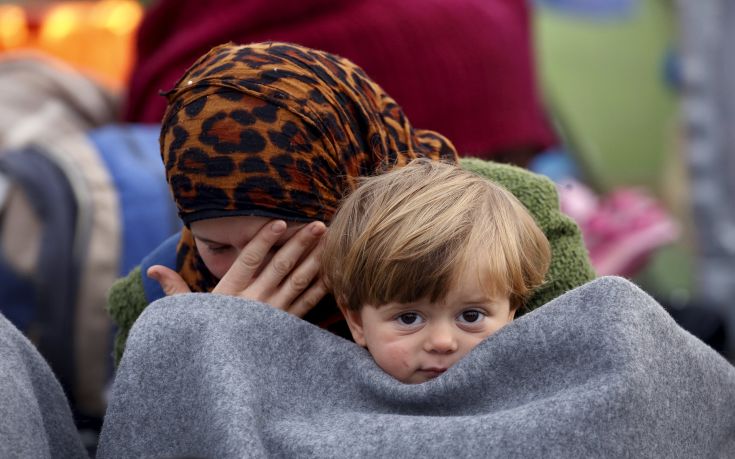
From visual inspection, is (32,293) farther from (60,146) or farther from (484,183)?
(484,183)

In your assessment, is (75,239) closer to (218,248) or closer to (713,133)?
(218,248)

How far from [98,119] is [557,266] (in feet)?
6.46

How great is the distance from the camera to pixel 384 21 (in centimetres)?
282

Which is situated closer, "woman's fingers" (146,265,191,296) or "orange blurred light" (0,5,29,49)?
"woman's fingers" (146,265,191,296)

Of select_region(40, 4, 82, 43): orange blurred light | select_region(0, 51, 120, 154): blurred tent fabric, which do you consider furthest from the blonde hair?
select_region(40, 4, 82, 43): orange blurred light

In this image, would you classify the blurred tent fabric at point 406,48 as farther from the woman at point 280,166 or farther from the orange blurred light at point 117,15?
the woman at point 280,166

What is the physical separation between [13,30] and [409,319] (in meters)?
3.10

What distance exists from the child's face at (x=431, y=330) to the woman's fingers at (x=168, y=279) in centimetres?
30

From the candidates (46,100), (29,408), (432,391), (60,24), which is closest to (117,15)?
(60,24)

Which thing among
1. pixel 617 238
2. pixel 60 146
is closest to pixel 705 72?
pixel 617 238

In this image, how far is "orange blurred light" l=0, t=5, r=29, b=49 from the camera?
157 inches

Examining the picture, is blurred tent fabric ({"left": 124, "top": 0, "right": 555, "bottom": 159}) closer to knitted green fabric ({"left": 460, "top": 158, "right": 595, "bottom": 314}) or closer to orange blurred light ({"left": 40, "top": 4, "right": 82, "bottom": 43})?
orange blurred light ({"left": 40, "top": 4, "right": 82, "bottom": 43})

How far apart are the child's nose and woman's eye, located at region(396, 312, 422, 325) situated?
2cm

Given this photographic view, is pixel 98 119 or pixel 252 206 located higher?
pixel 252 206
